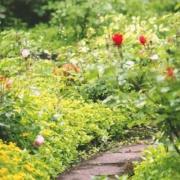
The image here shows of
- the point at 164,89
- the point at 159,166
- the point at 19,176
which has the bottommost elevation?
the point at 159,166

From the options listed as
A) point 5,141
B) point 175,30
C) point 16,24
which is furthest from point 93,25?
point 175,30

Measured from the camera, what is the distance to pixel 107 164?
6.65 metres

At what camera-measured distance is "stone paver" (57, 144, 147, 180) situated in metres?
6.30

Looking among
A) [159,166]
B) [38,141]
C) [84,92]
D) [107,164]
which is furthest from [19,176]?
[84,92]

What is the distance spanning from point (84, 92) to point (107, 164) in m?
1.98

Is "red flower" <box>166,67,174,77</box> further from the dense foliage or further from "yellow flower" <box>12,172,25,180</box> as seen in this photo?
"yellow flower" <box>12,172,25,180</box>

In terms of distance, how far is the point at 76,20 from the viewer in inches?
485

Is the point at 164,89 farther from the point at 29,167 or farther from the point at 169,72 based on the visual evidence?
the point at 29,167

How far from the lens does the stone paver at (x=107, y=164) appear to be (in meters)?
6.30

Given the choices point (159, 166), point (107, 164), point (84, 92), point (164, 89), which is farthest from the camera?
point (84, 92)

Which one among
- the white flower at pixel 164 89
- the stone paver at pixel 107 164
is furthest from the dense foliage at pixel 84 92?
the stone paver at pixel 107 164

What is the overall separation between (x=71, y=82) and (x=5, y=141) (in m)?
2.93

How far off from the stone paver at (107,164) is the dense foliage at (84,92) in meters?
0.15

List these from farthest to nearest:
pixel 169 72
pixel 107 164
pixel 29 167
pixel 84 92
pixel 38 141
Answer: pixel 84 92
pixel 107 164
pixel 38 141
pixel 29 167
pixel 169 72
